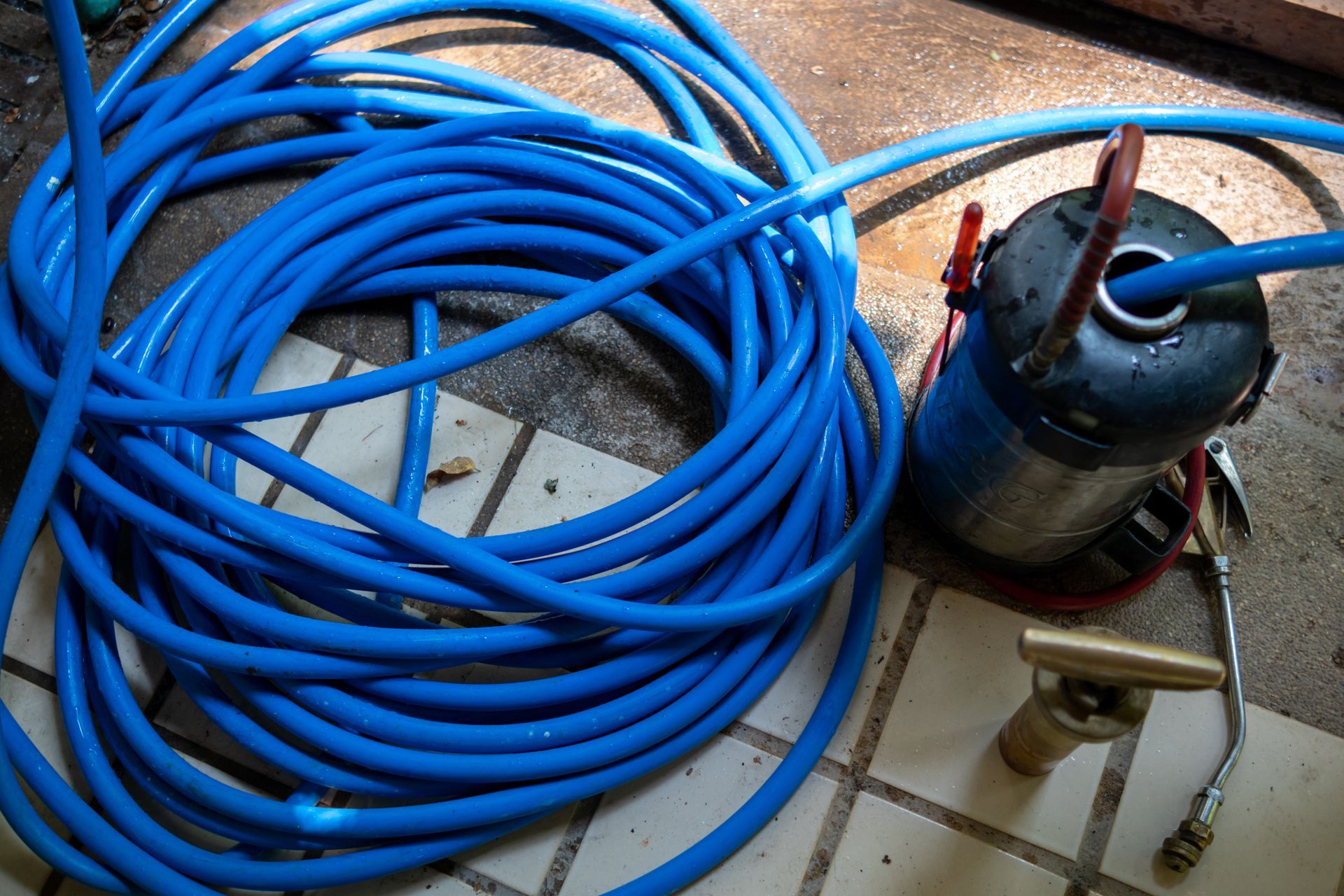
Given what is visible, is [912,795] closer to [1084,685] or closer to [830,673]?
[830,673]

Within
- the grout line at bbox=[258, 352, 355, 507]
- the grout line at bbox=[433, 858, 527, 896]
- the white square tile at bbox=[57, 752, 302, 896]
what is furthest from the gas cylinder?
the white square tile at bbox=[57, 752, 302, 896]

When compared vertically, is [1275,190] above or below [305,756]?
above

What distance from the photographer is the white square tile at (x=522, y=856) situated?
3.63 ft

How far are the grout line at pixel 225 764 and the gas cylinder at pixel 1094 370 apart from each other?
2.97ft

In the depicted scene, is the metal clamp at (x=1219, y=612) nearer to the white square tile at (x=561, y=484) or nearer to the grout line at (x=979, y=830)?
the grout line at (x=979, y=830)

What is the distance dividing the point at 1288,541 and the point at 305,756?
124 cm

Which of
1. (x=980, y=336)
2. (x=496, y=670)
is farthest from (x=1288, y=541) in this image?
(x=496, y=670)

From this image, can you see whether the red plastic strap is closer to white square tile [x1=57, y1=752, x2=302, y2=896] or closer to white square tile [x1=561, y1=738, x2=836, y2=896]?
white square tile [x1=561, y1=738, x2=836, y2=896]

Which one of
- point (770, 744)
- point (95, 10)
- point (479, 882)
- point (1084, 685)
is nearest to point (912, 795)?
point (770, 744)

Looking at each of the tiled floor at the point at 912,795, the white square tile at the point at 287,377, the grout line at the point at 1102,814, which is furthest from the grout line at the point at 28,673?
the grout line at the point at 1102,814

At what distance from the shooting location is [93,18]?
1559 mm

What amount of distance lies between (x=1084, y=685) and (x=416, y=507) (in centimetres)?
78

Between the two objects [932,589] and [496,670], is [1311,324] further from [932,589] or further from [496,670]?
[496,670]

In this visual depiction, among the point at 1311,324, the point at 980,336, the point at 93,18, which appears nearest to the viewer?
the point at 980,336
